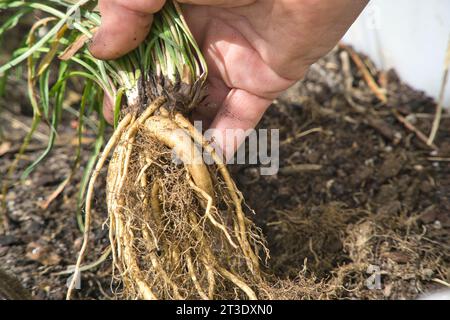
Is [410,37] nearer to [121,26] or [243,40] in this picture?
[243,40]

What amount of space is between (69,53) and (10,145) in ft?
2.21

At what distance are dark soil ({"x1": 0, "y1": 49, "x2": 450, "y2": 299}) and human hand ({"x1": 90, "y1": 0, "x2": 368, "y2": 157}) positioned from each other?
0.91 feet

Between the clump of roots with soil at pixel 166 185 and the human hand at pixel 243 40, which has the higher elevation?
the human hand at pixel 243 40

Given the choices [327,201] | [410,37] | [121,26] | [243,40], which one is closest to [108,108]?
[121,26]

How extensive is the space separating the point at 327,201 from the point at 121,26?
73cm

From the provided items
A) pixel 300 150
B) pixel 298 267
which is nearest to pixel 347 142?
pixel 300 150

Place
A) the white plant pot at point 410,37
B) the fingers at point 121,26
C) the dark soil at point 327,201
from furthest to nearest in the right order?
the white plant pot at point 410,37
the dark soil at point 327,201
the fingers at point 121,26

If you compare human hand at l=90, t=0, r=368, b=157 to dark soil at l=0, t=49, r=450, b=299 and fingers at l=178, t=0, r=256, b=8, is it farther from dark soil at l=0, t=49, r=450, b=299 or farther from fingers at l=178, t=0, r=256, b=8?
dark soil at l=0, t=49, r=450, b=299

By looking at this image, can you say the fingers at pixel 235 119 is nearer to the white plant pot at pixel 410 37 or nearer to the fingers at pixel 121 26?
the fingers at pixel 121 26

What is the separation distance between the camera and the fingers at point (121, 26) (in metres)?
1.20

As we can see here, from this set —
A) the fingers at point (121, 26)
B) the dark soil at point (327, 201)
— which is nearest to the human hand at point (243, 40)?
the fingers at point (121, 26)

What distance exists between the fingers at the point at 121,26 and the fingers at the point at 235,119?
0.27 m

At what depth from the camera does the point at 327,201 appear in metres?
1.56

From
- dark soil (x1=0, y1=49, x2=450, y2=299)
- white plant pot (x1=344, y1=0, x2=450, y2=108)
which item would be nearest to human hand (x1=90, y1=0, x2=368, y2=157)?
dark soil (x1=0, y1=49, x2=450, y2=299)
